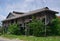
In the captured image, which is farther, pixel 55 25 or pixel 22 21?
pixel 22 21

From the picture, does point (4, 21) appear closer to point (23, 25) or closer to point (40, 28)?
point (23, 25)

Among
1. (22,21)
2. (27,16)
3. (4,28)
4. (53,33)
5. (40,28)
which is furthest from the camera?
(4,28)

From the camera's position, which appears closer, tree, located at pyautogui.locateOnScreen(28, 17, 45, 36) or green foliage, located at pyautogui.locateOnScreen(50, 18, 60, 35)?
tree, located at pyautogui.locateOnScreen(28, 17, 45, 36)

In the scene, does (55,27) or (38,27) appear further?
(55,27)

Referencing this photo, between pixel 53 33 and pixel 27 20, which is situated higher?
pixel 27 20

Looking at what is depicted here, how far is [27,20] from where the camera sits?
130 feet

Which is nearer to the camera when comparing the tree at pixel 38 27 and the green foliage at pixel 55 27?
the tree at pixel 38 27

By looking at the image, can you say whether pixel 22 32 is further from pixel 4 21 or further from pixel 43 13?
pixel 4 21

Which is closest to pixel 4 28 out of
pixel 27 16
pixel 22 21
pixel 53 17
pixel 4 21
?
pixel 4 21

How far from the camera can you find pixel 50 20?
120 feet

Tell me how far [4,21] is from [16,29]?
13123 mm

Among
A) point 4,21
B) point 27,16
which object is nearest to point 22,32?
point 27,16

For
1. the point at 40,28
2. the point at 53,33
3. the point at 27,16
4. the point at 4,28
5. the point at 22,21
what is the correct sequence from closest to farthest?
the point at 40,28
the point at 53,33
the point at 27,16
the point at 22,21
the point at 4,28

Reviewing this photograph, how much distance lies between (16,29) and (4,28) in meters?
10.9
